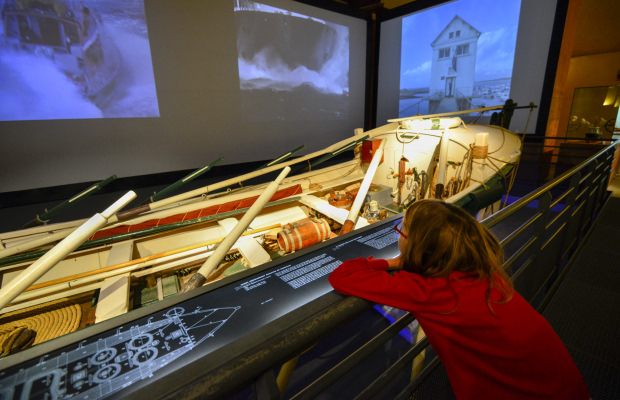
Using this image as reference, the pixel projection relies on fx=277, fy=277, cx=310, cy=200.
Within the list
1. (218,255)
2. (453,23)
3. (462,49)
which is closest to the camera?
(218,255)

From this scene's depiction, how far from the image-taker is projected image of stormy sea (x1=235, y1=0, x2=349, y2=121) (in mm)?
5844

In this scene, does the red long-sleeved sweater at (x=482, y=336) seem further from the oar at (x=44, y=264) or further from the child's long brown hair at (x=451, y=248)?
the oar at (x=44, y=264)

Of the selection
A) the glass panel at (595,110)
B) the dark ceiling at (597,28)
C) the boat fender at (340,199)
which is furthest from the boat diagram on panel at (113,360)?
the glass panel at (595,110)

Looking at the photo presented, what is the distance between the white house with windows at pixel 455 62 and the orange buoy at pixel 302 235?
592 cm

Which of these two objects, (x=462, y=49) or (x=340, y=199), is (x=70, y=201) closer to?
(x=340, y=199)

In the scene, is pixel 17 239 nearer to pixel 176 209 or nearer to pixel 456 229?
pixel 176 209

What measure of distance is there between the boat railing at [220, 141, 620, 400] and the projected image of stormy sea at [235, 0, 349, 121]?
16.6ft

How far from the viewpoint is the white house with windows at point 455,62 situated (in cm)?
607

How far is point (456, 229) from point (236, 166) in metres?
6.06

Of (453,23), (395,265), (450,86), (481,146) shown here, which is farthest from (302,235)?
(453,23)

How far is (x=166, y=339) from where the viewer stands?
0.77m

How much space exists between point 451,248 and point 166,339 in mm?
821

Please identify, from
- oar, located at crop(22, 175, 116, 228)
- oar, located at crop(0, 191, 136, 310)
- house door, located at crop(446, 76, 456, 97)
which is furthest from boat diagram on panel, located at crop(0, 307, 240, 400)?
house door, located at crop(446, 76, 456, 97)

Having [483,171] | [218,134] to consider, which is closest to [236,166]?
[218,134]
